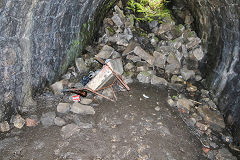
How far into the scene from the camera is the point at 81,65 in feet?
18.4

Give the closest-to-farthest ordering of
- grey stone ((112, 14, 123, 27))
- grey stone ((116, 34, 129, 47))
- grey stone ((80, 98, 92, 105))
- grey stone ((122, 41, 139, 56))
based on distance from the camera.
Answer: grey stone ((80, 98, 92, 105))
grey stone ((122, 41, 139, 56))
grey stone ((116, 34, 129, 47))
grey stone ((112, 14, 123, 27))

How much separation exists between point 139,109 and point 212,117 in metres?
1.75

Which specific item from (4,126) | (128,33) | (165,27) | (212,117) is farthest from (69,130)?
(165,27)

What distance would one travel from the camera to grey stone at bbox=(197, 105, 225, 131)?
13.8ft

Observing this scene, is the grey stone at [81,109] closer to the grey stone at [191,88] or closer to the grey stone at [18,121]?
the grey stone at [18,121]

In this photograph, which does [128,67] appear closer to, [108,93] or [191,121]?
[108,93]

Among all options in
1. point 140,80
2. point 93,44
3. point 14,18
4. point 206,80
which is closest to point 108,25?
point 93,44

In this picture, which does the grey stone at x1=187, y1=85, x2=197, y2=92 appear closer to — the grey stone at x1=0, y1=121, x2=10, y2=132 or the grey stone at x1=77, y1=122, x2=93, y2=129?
the grey stone at x1=77, y1=122, x2=93, y2=129

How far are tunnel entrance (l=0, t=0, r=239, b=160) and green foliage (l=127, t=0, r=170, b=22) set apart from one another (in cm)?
27

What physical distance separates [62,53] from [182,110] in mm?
3448

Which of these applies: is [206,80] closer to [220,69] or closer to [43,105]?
[220,69]

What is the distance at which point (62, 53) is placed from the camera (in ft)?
16.0

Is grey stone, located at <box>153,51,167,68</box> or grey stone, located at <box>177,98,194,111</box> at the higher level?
grey stone, located at <box>153,51,167,68</box>


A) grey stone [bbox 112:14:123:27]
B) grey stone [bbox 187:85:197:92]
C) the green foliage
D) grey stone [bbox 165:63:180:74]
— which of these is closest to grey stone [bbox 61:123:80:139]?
grey stone [bbox 187:85:197:92]
